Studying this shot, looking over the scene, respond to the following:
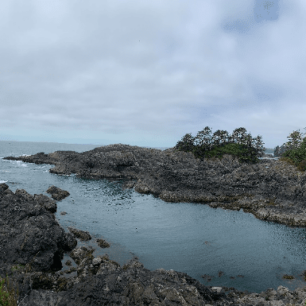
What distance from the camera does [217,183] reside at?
2443 inches

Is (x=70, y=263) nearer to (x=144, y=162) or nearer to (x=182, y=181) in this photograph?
(x=182, y=181)

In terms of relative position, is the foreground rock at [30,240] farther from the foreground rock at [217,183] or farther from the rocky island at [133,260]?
the foreground rock at [217,183]

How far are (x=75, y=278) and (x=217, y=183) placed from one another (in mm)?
50240

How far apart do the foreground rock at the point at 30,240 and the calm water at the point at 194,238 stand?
5.37 m

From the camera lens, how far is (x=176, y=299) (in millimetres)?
11938

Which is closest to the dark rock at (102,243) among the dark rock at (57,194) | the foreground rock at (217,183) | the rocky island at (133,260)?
the rocky island at (133,260)

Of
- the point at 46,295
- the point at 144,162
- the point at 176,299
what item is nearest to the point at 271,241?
the point at 176,299

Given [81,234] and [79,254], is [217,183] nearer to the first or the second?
[81,234]

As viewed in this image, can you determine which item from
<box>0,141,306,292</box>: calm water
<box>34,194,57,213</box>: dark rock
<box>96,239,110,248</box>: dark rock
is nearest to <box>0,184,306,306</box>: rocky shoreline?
<box>96,239,110,248</box>: dark rock

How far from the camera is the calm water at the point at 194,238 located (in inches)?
1001

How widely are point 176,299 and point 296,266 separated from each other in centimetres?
2225

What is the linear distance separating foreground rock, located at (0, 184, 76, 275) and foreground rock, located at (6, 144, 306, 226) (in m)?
30.9

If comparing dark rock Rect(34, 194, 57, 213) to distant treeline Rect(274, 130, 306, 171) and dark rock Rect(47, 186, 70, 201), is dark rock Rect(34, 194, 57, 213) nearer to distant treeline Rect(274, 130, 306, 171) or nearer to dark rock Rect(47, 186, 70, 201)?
dark rock Rect(47, 186, 70, 201)

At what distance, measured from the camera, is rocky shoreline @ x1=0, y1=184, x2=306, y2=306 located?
1217 centimetres
